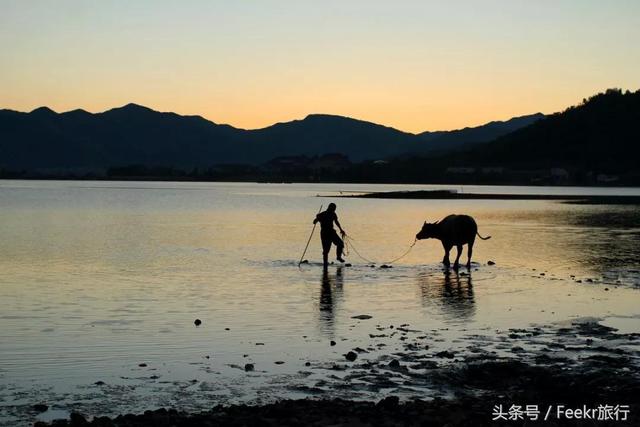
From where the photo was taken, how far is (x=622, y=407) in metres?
10.0

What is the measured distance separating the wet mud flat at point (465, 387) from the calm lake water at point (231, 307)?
0.43m

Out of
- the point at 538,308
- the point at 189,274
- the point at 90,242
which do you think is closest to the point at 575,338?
the point at 538,308

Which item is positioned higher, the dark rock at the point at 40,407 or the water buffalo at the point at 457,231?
the water buffalo at the point at 457,231

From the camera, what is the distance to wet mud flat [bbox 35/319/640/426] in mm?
9539

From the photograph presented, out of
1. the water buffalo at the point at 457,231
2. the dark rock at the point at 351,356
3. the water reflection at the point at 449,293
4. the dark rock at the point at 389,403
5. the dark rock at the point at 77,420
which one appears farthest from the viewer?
the water buffalo at the point at 457,231

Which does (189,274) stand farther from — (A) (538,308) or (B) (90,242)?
(B) (90,242)

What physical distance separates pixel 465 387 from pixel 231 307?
26.8 ft

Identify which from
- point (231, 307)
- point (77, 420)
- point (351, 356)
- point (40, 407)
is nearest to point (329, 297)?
point (231, 307)

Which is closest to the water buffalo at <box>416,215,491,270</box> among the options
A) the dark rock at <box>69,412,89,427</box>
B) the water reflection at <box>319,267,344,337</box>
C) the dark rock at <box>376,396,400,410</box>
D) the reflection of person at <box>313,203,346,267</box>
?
the reflection of person at <box>313,203,346,267</box>

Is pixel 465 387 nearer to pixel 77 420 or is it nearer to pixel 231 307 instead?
pixel 77 420

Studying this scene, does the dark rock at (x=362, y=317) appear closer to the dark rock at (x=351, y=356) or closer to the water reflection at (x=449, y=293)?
the water reflection at (x=449, y=293)

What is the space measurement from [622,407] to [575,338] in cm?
501

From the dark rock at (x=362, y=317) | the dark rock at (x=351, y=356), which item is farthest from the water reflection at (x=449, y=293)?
the dark rock at (x=351, y=356)

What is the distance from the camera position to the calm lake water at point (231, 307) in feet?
39.1
